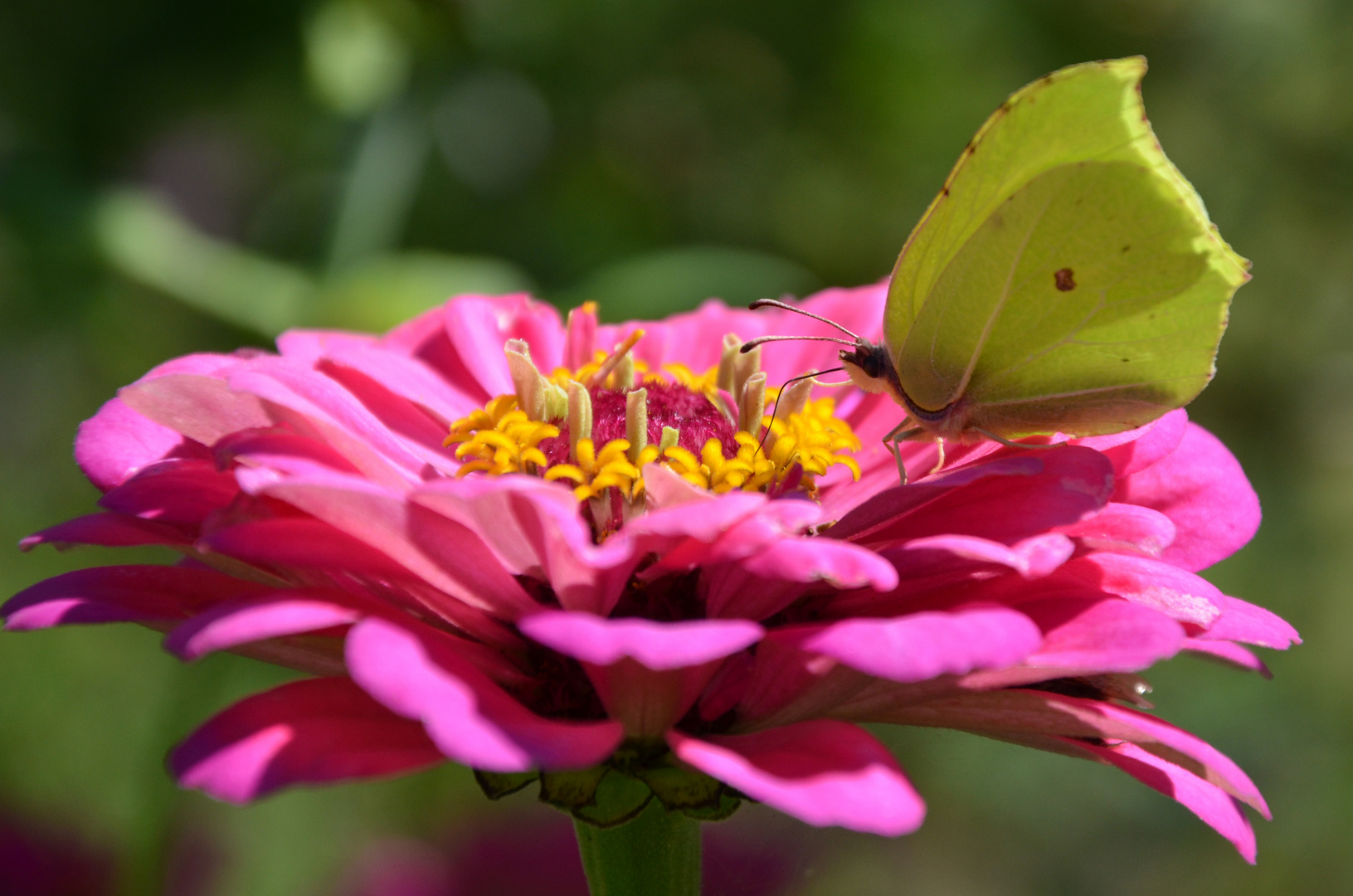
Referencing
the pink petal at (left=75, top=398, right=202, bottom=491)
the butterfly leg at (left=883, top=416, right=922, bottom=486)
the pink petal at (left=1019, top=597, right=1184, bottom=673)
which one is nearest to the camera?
the pink petal at (left=1019, top=597, right=1184, bottom=673)

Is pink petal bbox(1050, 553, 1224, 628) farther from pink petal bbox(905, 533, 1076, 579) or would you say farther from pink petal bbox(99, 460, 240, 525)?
pink petal bbox(99, 460, 240, 525)

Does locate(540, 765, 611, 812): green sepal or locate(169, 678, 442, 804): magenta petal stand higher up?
locate(169, 678, 442, 804): magenta petal

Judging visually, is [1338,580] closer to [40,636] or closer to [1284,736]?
[1284,736]

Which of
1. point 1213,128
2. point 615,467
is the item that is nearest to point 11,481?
point 615,467

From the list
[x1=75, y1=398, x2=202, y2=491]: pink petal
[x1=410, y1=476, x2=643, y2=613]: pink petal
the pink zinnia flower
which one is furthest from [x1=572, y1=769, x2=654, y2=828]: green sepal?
[x1=75, y1=398, x2=202, y2=491]: pink petal

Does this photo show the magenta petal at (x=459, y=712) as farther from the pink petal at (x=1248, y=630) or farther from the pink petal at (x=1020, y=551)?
the pink petal at (x=1248, y=630)

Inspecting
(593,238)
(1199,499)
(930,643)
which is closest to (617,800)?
(930,643)
